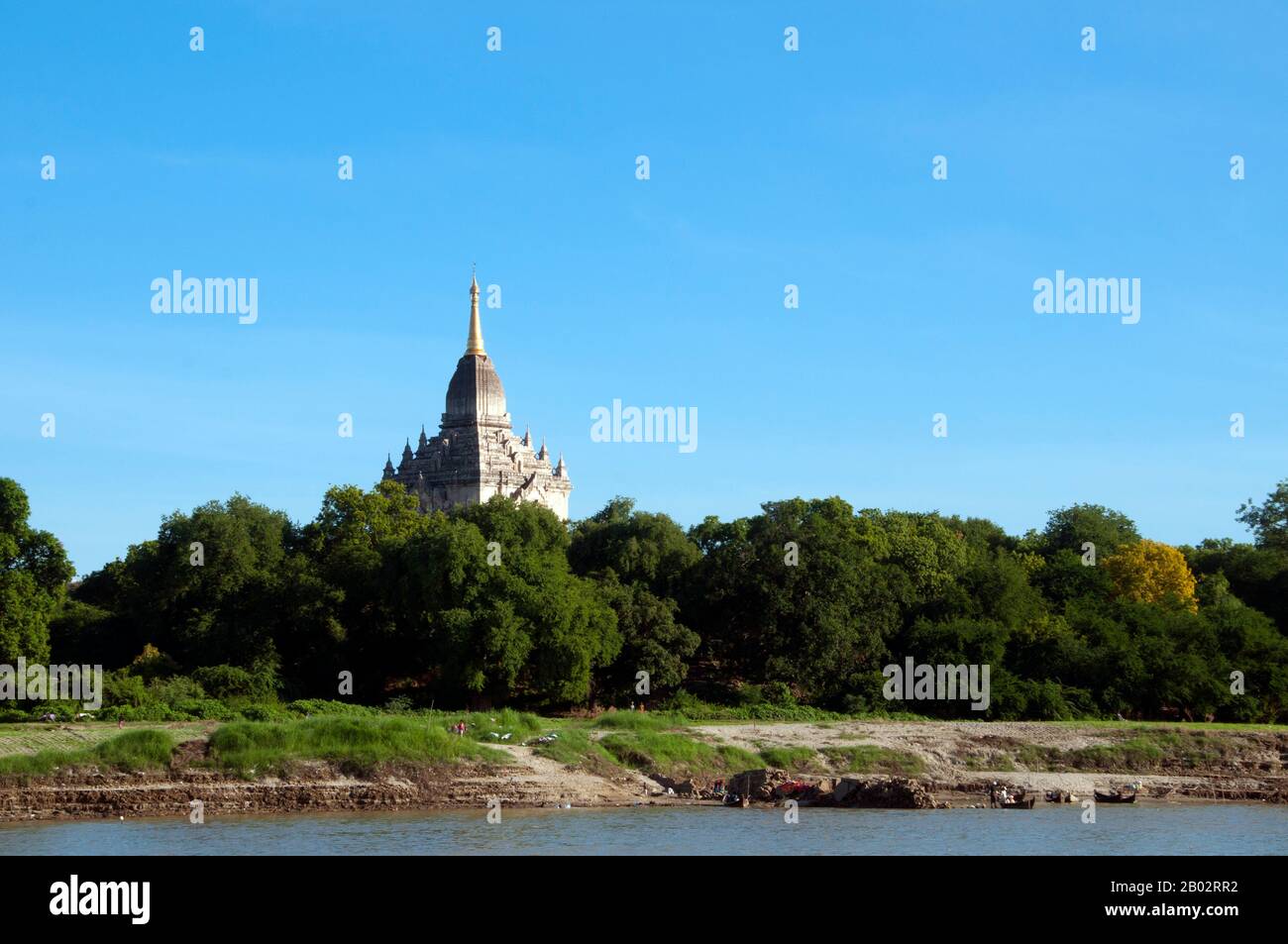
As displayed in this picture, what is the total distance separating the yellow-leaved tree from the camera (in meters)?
71.6

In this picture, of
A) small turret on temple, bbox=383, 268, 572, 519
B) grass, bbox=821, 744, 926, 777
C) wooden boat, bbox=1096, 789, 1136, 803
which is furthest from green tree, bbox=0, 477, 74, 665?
small turret on temple, bbox=383, 268, 572, 519

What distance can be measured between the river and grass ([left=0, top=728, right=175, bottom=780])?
8.26 feet

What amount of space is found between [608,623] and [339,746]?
1671 cm

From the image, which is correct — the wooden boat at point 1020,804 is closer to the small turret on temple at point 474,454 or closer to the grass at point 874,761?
the grass at point 874,761

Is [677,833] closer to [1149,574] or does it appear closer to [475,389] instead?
[1149,574]

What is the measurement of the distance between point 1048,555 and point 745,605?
21488mm

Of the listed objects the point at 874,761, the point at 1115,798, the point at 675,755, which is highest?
the point at 675,755

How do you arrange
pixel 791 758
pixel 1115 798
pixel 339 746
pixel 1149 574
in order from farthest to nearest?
pixel 1149 574, pixel 791 758, pixel 1115 798, pixel 339 746

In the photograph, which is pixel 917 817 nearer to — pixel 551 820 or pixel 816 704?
pixel 551 820

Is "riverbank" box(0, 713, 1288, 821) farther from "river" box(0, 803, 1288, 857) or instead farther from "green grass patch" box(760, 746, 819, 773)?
"river" box(0, 803, 1288, 857)

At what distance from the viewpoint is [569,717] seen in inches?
2256

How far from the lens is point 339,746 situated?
44.4 metres

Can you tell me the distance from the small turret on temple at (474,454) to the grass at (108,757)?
76231 mm

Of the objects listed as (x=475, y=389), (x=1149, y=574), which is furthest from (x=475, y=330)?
(x=1149, y=574)
